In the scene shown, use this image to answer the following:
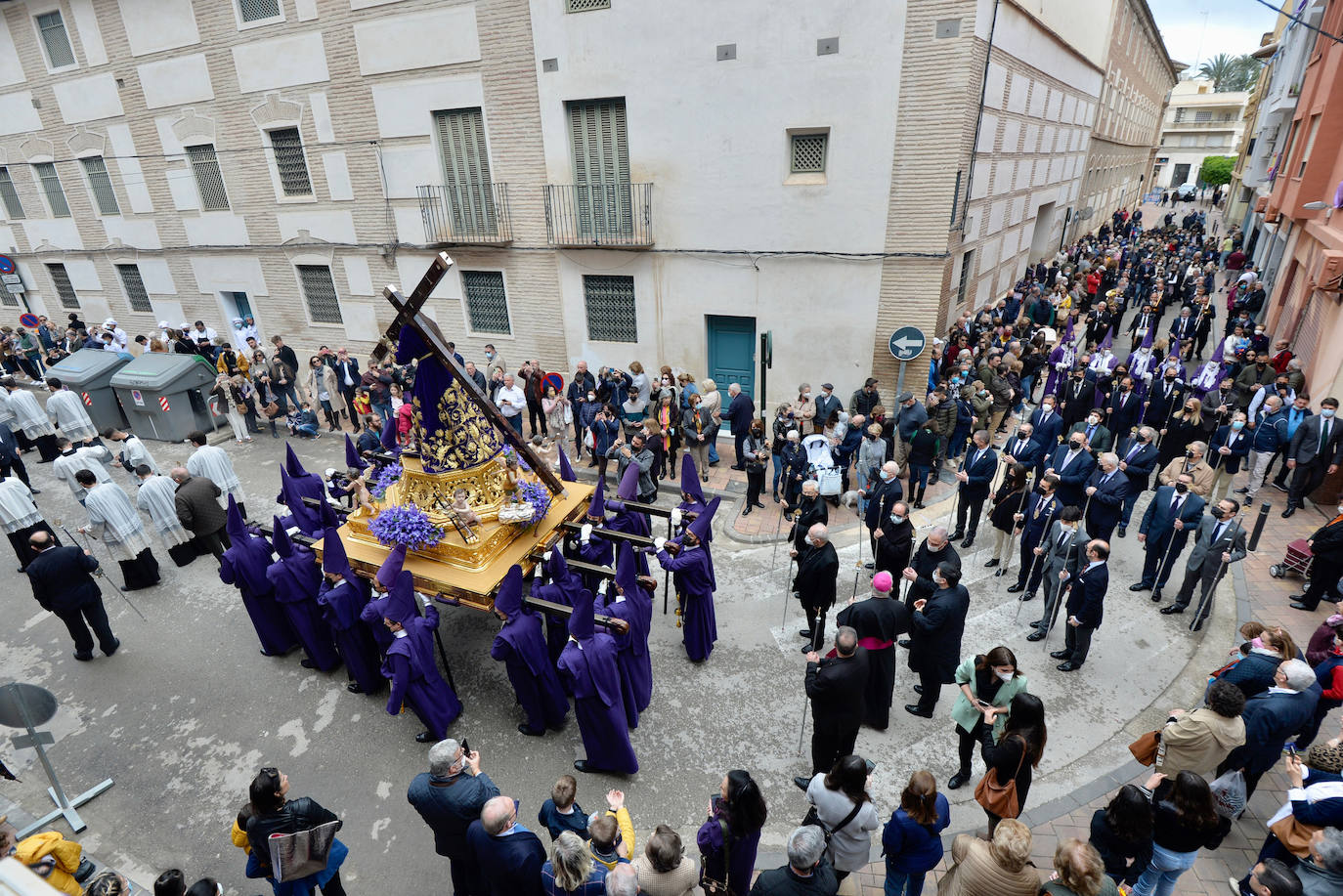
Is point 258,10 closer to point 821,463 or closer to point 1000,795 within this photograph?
point 821,463

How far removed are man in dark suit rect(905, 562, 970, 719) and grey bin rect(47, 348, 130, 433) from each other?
17.3 m

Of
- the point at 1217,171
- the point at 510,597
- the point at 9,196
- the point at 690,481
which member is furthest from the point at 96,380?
the point at 1217,171

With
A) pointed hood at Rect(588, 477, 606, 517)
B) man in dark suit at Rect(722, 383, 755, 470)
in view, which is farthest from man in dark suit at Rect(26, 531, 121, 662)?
man in dark suit at Rect(722, 383, 755, 470)

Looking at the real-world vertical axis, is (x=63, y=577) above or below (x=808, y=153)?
below

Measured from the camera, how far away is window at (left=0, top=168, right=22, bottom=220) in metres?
21.1

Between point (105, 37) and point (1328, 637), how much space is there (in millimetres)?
26210

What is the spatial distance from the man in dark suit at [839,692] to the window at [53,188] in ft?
86.7

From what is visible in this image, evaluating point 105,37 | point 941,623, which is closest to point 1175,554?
point 941,623

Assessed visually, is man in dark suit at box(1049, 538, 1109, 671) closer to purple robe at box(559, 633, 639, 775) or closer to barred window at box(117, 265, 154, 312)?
purple robe at box(559, 633, 639, 775)

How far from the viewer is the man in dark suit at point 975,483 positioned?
8914 mm

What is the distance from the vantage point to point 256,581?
741 centimetres

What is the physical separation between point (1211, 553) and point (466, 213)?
14582 mm

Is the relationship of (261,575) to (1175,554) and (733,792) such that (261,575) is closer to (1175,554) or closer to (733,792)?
(733,792)

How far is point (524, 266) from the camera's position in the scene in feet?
48.6
